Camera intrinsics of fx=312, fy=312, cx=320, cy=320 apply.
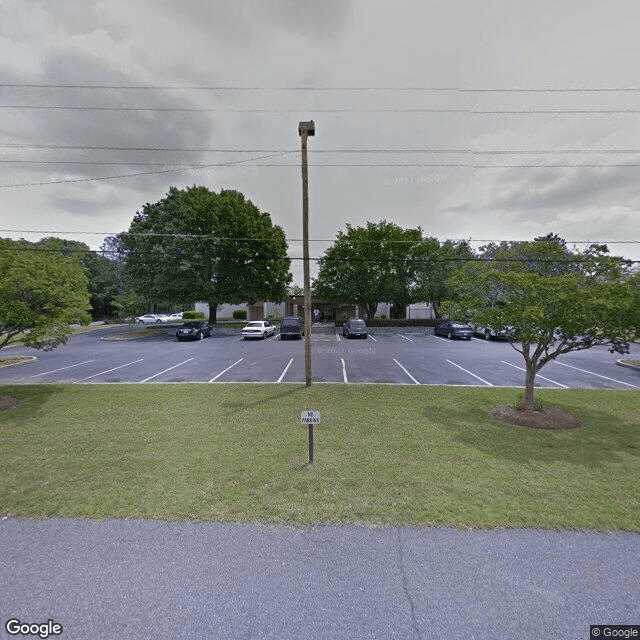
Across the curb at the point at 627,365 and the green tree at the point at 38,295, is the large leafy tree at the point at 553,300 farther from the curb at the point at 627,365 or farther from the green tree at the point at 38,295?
the green tree at the point at 38,295

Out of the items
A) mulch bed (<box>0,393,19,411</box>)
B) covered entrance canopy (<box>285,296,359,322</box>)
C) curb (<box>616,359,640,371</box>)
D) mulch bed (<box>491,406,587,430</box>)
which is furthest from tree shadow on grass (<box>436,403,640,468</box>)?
covered entrance canopy (<box>285,296,359,322</box>)

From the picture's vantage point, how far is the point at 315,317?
4506cm

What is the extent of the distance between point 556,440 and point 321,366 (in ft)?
28.9

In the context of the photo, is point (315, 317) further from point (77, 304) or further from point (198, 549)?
point (198, 549)

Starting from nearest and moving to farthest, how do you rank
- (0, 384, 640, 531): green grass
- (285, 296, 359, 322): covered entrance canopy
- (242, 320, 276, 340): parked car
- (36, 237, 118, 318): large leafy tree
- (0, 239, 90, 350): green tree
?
1. (0, 384, 640, 531): green grass
2. (0, 239, 90, 350): green tree
3. (242, 320, 276, 340): parked car
4. (285, 296, 359, 322): covered entrance canopy
5. (36, 237, 118, 318): large leafy tree

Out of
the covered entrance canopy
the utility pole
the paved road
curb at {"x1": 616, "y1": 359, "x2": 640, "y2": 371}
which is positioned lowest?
the paved road

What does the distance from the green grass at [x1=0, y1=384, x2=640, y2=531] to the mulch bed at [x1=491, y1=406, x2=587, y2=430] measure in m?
0.29

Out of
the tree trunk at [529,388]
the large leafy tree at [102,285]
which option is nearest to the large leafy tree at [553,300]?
the tree trunk at [529,388]

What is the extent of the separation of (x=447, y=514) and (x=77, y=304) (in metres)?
10.7

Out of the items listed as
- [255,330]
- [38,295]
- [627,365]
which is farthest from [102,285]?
[627,365]

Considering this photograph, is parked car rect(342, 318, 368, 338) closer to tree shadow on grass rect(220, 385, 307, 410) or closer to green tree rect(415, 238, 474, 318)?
green tree rect(415, 238, 474, 318)

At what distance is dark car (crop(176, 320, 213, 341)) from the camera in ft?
76.7

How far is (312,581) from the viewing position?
2988 millimetres

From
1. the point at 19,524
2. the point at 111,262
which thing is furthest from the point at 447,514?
the point at 111,262
